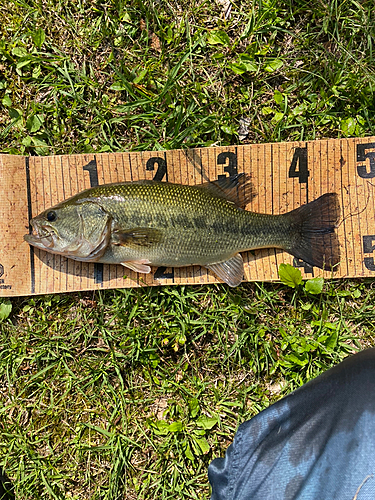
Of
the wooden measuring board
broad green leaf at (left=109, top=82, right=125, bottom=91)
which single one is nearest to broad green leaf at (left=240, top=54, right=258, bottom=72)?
the wooden measuring board

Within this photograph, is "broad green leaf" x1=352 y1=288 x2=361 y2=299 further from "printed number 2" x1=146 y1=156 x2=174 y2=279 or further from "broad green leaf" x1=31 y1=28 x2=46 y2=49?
"broad green leaf" x1=31 y1=28 x2=46 y2=49

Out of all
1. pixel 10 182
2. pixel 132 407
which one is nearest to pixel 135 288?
pixel 132 407

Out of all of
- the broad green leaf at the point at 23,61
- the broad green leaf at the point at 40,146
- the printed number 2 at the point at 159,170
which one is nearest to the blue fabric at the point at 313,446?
the printed number 2 at the point at 159,170

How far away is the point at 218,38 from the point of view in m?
3.56

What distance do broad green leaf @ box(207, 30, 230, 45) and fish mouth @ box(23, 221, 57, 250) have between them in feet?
7.77

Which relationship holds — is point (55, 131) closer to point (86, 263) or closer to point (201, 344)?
point (86, 263)

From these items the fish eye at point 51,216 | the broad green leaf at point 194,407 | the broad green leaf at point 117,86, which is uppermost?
the broad green leaf at point 117,86

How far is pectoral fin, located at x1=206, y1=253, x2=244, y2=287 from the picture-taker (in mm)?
3350

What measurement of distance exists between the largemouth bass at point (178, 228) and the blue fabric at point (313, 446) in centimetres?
112

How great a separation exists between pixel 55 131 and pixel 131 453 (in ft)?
10.4

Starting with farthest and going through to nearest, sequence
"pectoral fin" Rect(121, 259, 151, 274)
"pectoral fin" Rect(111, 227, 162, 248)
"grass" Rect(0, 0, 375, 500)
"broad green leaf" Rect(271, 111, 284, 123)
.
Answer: "broad green leaf" Rect(271, 111, 284, 123) → "grass" Rect(0, 0, 375, 500) → "pectoral fin" Rect(121, 259, 151, 274) → "pectoral fin" Rect(111, 227, 162, 248)

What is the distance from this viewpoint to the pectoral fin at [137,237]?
3.12 metres

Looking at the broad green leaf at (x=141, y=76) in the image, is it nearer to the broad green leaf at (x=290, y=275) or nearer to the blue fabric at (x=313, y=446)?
the broad green leaf at (x=290, y=275)

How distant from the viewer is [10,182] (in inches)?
134
